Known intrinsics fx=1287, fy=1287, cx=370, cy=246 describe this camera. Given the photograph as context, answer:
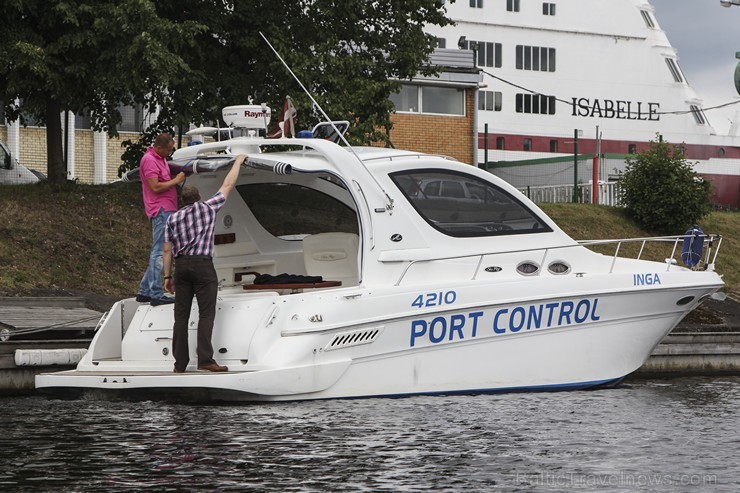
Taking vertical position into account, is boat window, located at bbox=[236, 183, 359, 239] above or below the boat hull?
above

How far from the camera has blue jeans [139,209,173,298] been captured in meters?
13.2

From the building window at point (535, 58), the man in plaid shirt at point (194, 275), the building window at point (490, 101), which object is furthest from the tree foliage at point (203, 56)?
the building window at point (535, 58)

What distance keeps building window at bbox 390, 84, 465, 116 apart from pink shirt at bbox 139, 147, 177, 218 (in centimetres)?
2729

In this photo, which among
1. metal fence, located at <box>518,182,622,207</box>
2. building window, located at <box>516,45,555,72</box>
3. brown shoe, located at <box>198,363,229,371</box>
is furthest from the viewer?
building window, located at <box>516,45,555,72</box>

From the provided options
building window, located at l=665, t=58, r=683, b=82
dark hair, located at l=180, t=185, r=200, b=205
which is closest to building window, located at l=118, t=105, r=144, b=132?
dark hair, located at l=180, t=185, r=200, b=205

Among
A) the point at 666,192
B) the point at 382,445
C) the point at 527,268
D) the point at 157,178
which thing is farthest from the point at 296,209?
the point at 666,192

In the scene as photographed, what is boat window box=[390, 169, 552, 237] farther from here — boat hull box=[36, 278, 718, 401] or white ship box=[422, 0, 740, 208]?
white ship box=[422, 0, 740, 208]

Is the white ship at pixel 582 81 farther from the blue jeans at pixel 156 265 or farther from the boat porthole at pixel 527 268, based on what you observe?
the blue jeans at pixel 156 265

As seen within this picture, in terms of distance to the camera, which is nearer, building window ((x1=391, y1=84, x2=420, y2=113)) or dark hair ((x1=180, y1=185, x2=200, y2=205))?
dark hair ((x1=180, y1=185, x2=200, y2=205))

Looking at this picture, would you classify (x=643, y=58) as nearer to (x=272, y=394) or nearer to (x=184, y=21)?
(x=184, y=21)

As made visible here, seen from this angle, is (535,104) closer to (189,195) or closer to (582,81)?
(582,81)

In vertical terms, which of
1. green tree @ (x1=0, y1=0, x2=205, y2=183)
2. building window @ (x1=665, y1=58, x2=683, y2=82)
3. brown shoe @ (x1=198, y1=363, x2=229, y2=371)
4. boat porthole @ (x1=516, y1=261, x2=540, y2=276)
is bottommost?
brown shoe @ (x1=198, y1=363, x2=229, y2=371)

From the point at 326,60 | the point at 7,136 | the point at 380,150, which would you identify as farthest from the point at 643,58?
the point at 380,150

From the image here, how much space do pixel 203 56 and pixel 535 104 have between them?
3691 cm
